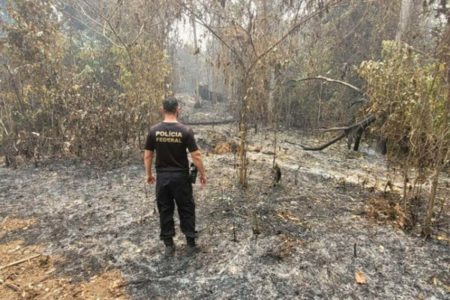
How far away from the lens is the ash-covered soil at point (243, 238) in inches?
144

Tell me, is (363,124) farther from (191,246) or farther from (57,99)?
(57,99)

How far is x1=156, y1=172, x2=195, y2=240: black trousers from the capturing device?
12.9ft

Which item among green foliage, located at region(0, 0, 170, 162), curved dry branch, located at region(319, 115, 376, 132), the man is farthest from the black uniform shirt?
green foliage, located at region(0, 0, 170, 162)

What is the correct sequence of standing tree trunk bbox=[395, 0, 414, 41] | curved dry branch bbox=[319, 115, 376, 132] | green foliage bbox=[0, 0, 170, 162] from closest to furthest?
1. curved dry branch bbox=[319, 115, 376, 132]
2. green foliage bbox=[0, 0, 170, 162]
3. standing tree trunk bbox=[395, 0, 414, 41]

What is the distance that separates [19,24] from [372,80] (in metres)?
8.49

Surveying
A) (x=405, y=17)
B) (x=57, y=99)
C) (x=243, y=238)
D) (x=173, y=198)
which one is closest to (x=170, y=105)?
(x=173, y=198)

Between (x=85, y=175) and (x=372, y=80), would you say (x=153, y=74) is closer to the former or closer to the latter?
(x=85, y=175)

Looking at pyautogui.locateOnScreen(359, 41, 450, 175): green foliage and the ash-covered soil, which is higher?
pyautogui.locateOnScreen(359, 41, 450, 175): green foliage

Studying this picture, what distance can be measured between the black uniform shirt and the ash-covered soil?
1120 millimetres

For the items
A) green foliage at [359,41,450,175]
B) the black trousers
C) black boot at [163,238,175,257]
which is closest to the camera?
the black trousers

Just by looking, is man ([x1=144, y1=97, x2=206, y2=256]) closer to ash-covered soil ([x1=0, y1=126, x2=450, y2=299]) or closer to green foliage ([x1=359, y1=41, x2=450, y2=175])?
ash-covered soil ([x1=0, y1=126, x2=450, y2=299])

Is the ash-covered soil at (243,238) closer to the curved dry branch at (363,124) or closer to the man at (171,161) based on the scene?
the man at (171,161)

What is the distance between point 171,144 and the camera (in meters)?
3.89

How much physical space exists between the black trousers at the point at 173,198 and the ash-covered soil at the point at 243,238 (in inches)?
14.7
